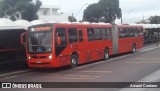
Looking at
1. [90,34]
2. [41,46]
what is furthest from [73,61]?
[90,34]

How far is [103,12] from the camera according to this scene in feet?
238

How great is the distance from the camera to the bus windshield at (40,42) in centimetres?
1873

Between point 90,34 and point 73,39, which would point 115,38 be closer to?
point 90,34

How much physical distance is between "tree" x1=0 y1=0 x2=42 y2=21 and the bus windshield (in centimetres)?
3651

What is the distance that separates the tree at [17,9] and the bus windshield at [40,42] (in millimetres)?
36512

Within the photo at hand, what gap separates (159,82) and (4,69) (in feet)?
36.8

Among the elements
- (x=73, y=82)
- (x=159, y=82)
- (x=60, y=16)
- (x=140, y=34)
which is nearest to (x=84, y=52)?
(x=73, y=82)

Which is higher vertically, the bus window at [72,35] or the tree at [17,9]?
the tree at [17,9]

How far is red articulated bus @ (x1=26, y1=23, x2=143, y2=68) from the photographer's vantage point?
18750 mm

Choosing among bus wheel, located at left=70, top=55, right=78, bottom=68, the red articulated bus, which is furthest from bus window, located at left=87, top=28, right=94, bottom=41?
bus wheel, located at left=70, top=55, right=78, bottom=68

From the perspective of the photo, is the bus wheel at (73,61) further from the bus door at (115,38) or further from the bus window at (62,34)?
the bus door at (115,38)

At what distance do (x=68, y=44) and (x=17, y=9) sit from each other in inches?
1478

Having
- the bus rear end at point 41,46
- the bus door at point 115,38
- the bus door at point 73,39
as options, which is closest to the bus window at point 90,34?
the bus door at point 73,39

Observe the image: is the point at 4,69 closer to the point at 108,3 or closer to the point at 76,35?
the point at 76,35
